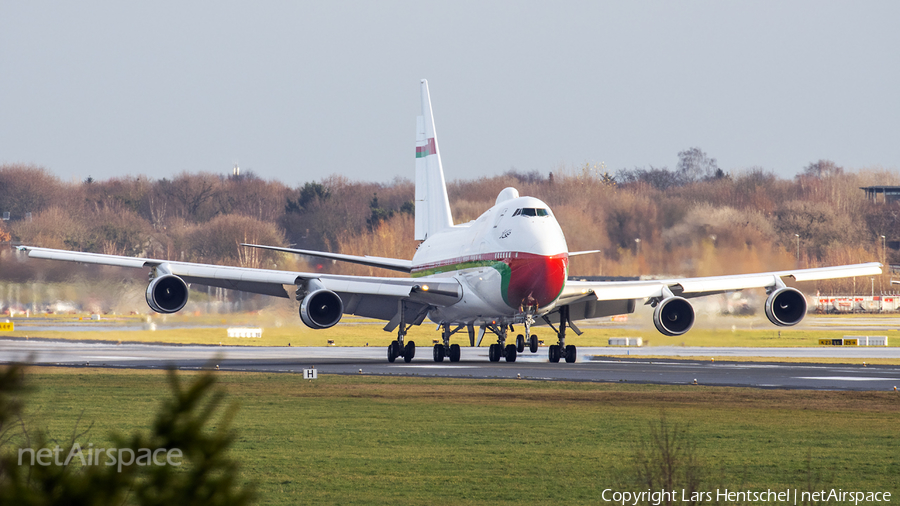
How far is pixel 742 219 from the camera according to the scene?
65312mm

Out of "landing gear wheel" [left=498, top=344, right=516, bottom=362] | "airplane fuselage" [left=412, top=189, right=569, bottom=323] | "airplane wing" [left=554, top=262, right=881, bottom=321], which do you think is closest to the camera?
"airplane fuselage" [left=412, top=189, right=569, bottom=323]

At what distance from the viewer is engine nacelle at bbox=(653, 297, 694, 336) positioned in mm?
37344

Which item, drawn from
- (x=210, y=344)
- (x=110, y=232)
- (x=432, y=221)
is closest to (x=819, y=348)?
(x=432, y=221)

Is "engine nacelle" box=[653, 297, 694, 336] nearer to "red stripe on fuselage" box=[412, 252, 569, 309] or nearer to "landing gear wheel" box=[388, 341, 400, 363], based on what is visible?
"red stripe on fuselage" box=[412, 252, 569, 309]

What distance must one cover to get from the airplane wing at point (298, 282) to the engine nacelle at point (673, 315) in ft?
23.0

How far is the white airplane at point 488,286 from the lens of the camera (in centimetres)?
3562

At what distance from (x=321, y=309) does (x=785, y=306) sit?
53.6 ft

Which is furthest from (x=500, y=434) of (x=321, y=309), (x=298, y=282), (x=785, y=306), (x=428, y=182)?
(x=428, y=182)

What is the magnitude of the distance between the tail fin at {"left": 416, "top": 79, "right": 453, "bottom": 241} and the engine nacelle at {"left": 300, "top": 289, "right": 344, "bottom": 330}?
11.4 meters

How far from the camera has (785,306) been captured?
38.2 metres

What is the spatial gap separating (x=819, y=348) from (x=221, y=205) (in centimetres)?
8026

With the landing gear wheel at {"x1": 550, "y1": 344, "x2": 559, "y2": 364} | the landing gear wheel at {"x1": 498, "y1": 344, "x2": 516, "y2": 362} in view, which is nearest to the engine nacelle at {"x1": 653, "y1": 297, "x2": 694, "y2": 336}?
the landing gear wheel at {"x1": 550, "y1": 344, "x2": 559, "y2": 364}

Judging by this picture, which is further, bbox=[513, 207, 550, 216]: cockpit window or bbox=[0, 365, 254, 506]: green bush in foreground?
bbox=[513, 207, 550, 216]: cockpit window

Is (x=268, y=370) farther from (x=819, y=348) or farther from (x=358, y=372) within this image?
(x=819, y=348)
